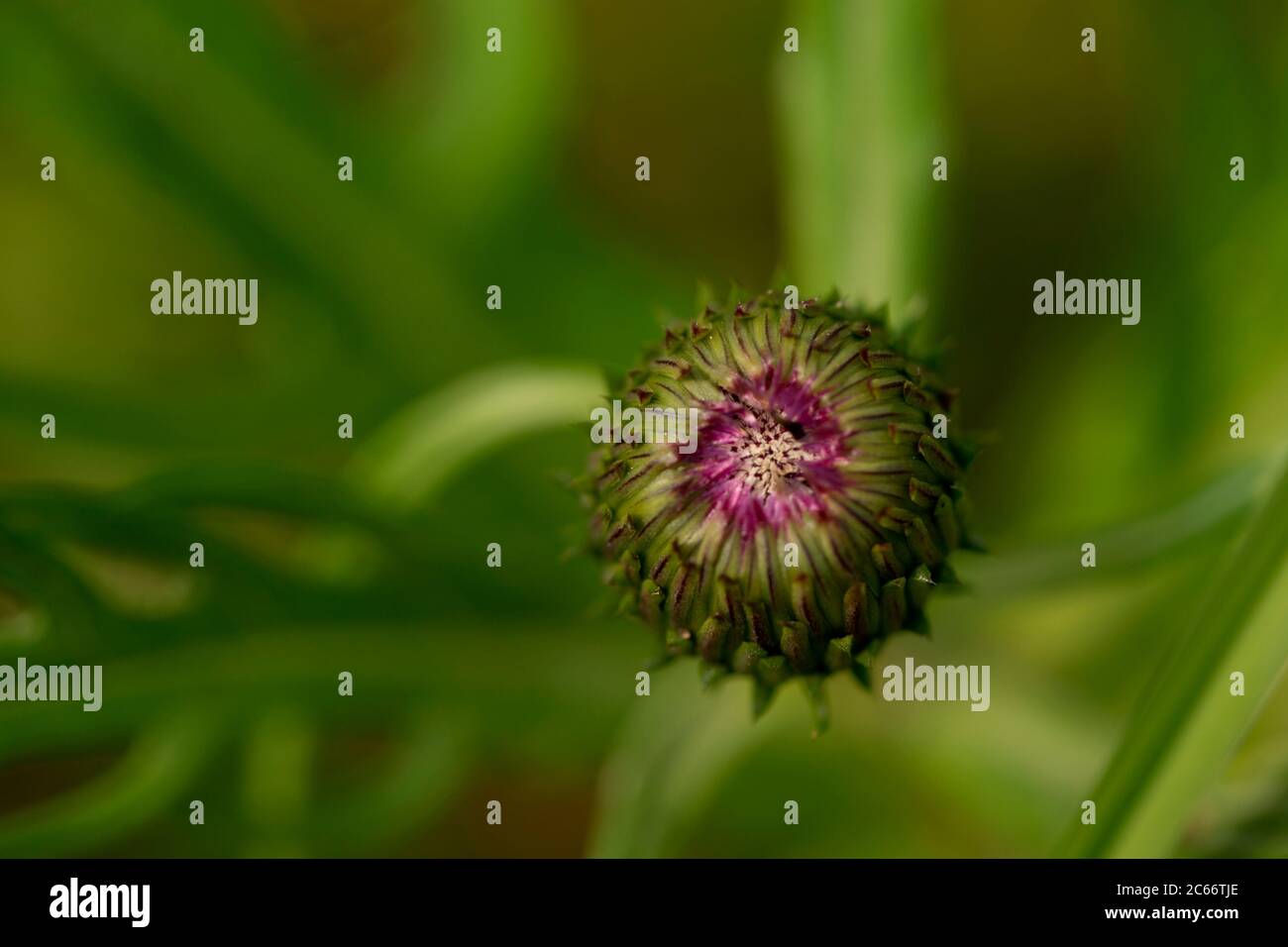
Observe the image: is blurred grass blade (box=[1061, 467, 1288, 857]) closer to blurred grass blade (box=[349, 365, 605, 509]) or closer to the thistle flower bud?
the thistle flower bud

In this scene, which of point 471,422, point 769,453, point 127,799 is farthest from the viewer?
point 471,422

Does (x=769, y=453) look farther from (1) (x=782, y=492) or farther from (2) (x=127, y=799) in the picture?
(2) (x=127, y=799)

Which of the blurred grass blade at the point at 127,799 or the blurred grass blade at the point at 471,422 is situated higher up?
the blurred grass blade at the point at 471,422

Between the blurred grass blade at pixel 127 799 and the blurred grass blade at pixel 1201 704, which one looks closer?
the blurred grass blade at pixel 1201 704

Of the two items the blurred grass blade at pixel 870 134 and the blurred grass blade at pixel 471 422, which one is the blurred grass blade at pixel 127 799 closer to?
the blurred grass blade at pixel 471 422

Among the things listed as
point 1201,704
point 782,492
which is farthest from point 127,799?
point 1201,704

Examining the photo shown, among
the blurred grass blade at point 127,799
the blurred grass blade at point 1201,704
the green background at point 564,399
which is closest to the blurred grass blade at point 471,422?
the green background at point 564,399

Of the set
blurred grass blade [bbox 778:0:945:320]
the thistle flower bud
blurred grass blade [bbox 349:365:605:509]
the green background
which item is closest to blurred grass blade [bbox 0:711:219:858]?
the green background

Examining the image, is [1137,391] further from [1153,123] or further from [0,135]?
[0,135]
